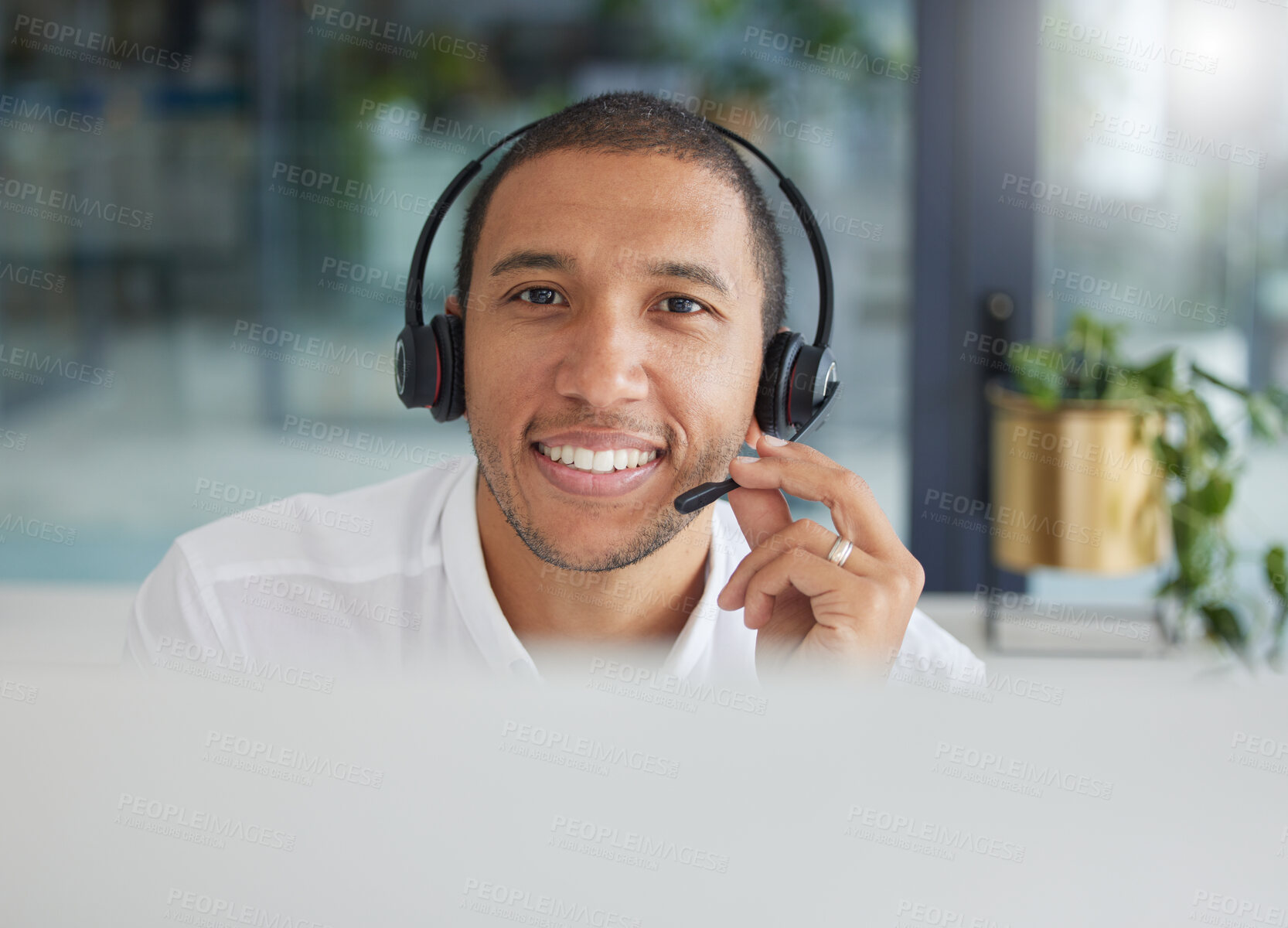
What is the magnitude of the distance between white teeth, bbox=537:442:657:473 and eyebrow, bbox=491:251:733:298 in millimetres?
186

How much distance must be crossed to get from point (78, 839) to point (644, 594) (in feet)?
3.37

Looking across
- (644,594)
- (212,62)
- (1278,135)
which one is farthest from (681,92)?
(644,594)

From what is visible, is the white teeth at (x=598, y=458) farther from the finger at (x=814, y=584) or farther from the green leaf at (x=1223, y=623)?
the green leaf at (x=1223, y=623)

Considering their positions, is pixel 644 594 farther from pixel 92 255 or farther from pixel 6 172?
pixel 6 172

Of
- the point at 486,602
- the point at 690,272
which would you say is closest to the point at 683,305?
the point at 690,272

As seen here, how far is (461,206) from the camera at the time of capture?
2842 mm

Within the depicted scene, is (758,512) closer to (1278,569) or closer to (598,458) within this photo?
(598,458)

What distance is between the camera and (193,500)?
3.21 metres

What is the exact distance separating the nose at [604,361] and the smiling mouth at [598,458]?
0.20ft

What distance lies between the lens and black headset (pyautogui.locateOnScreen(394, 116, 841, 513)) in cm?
113

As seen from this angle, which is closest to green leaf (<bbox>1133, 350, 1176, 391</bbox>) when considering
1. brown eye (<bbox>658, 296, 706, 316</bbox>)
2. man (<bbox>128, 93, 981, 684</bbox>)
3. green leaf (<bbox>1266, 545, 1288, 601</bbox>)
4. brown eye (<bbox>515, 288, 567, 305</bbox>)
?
green leaf (<bbox>1266, 545, 1288, 601</bbox>)

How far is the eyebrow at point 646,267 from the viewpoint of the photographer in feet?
3.58

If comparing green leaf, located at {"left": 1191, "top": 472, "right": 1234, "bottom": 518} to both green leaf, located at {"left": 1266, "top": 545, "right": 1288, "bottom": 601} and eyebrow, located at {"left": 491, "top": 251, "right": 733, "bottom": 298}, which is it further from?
eyebrow, located at {"left": 491, "top": 251, "right": 733, "bottom": 298}

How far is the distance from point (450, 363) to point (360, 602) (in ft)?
1.00
